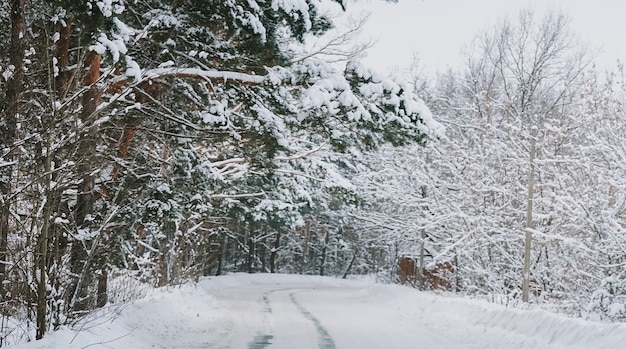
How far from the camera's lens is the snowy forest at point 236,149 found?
6.52 m

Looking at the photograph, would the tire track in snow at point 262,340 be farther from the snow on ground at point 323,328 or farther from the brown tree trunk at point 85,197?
the brown tree trunk at point 85,197

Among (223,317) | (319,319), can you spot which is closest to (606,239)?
(319,319)

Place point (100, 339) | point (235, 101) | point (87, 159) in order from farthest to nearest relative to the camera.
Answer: point (235, 101) → point (100, 339) → point (87, 159)

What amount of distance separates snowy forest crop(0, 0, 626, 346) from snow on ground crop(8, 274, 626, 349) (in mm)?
578

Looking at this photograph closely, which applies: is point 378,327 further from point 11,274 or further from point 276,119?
point 11,274

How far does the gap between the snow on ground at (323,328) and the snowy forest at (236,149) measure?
0.58m

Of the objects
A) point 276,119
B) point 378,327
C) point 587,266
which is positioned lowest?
point 378,327

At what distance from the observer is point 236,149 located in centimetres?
1075

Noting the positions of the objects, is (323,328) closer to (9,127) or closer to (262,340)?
(262,340)

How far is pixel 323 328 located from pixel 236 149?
4485mm

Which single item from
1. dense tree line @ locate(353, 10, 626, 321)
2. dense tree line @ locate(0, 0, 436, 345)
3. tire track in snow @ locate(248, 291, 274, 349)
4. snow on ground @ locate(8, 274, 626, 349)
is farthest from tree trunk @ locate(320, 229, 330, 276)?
tire track in snow @ locate(248, 291, 274, 349)

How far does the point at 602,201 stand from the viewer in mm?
12055

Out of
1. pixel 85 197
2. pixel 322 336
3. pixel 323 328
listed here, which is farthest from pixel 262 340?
pixel 85 197

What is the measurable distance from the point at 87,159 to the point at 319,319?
361 inches
